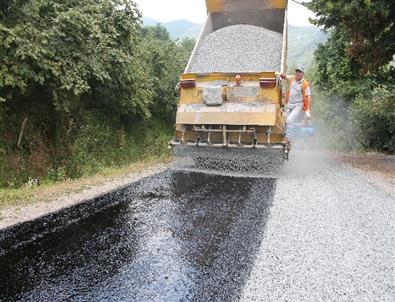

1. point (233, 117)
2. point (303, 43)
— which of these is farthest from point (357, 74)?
point (303, 43)

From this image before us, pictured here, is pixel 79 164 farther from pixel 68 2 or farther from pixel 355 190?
pixel 355 190

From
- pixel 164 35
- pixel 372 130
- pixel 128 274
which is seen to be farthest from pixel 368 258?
pixel 164 35

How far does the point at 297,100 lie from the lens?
10000 millimetres

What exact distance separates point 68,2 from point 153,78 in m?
7.33

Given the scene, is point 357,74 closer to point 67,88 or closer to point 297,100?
point 297,100

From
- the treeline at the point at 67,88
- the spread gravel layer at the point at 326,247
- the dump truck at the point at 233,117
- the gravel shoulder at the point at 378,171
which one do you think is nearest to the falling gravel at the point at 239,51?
the dump truck at the point at 233,117

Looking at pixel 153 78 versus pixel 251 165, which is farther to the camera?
pixel 153 78

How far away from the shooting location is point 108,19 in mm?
12219

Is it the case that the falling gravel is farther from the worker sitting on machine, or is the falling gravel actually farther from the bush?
the bush

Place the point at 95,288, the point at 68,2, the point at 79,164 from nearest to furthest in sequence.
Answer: the point at 95,288 < the point at 68,2 < the point at 79,164

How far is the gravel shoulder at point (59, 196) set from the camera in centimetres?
571

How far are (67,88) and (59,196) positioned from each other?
3.36 meters

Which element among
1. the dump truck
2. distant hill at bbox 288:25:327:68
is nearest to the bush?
the dump truck

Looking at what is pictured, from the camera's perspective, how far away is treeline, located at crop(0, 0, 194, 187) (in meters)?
9.34
